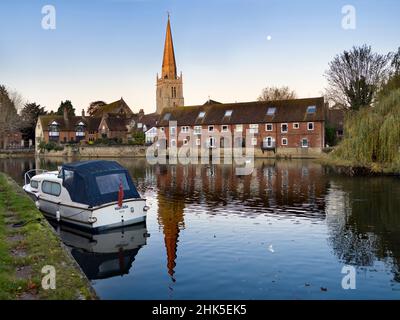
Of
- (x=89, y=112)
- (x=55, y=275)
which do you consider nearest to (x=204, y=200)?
(x=55, y=275)

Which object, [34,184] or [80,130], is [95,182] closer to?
[34,184]

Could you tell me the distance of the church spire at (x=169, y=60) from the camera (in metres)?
118

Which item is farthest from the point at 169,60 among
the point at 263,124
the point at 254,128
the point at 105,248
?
the point at 105,248

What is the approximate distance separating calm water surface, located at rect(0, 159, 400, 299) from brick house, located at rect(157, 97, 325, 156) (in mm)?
41807

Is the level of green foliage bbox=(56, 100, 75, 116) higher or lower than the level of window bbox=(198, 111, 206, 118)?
higher

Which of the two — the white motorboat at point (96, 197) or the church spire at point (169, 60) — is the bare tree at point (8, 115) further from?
the white motorboat at point (96, 197)

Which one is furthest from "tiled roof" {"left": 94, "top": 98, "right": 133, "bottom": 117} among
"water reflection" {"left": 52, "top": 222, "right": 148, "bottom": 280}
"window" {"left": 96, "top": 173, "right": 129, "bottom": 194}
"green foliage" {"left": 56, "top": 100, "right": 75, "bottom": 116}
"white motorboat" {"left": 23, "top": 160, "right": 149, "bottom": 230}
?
"water reflection" {"left": 52, "top": 222, "right": 148, "bottom": 280}

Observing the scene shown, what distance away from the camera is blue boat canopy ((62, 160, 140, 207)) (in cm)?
1903

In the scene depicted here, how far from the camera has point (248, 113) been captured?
3004 inches

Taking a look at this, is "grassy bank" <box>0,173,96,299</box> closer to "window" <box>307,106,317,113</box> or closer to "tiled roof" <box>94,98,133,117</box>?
"window" <box>307,106,317,113</box>

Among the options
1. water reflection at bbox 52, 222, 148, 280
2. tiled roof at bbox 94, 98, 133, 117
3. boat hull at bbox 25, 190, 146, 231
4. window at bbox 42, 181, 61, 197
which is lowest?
water reflection at bbox 52, 222, 148, 280

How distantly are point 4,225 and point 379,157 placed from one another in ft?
104

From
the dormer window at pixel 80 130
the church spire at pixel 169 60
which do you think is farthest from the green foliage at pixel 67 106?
the church spire at pixel 169 60
